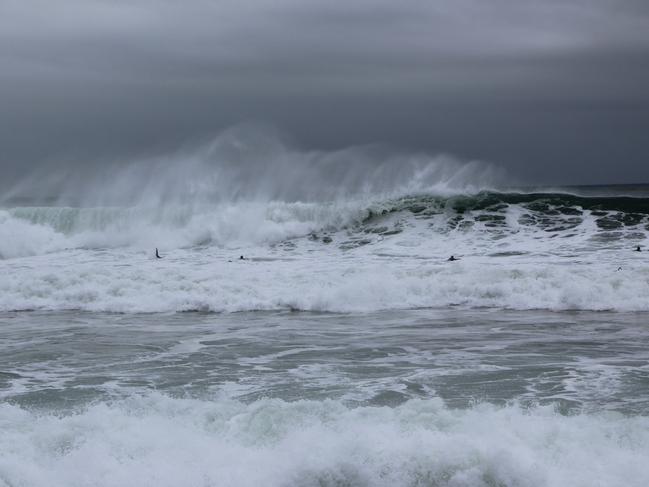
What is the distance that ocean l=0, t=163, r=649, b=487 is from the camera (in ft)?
19.7

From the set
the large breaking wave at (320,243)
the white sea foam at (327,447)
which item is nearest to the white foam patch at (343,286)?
the large breaking wave at (320,243)

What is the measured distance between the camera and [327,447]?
613 cm

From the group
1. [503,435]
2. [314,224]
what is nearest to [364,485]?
[503,435]

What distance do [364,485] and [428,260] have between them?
13163 millimetres

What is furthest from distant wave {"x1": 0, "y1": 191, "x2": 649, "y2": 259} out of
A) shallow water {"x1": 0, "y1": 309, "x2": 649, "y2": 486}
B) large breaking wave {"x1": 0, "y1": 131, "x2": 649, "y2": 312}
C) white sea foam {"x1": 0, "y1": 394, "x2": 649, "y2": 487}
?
white sea foam {"x1": 0, "y1": 394, "x2": 649, "y2": 487}

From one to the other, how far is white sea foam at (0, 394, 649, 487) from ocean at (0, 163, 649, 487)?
2cm

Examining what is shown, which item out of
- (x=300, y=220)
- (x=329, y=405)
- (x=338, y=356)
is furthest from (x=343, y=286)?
(x=300, y=220)

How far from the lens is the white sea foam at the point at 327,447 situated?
230 inches

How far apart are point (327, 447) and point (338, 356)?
3842 millimetres

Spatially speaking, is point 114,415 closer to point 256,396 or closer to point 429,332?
point 256,396

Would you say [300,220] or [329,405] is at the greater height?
[300,220]

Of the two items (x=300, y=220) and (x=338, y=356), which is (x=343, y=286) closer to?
(x=338, y=356)

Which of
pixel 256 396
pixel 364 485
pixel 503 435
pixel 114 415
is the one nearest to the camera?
pixel 364 485

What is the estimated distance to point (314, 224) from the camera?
25359mm
